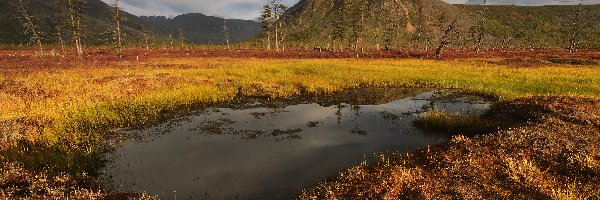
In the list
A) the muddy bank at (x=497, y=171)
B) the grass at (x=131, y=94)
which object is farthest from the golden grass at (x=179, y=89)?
the muddy bank at (x=497, y=171)

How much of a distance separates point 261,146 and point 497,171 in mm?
8107

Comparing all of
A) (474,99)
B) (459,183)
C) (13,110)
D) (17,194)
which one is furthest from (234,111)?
(474,99)

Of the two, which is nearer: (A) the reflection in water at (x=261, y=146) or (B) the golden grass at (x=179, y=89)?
(A) the reflection in water at (x=261, y=146)

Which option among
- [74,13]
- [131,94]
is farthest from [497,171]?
[74,13]

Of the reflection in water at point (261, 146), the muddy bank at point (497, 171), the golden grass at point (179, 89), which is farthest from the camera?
the golden grass at point (179, 89)

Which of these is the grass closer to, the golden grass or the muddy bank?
the golden grass

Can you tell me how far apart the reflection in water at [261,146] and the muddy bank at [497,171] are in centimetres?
184

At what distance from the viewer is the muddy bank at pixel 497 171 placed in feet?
25.5

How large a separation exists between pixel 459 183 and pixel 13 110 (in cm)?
1904

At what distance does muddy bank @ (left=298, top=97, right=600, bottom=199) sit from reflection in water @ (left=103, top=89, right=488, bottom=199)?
72.3 inches

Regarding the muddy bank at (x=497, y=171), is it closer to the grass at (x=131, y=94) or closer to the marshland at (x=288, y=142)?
the marshland at (x=288, y=142)

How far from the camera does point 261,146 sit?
13672mm

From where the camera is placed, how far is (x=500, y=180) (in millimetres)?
8320

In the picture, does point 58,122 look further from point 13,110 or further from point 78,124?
point 13,110
